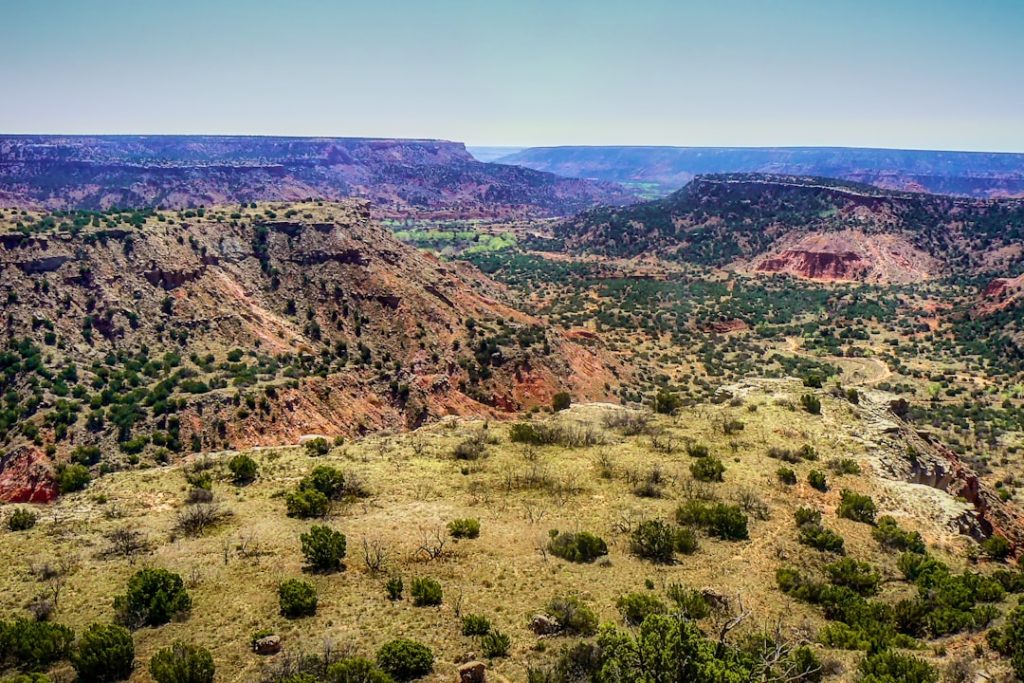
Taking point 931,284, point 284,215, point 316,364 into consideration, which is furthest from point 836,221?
point 316,364

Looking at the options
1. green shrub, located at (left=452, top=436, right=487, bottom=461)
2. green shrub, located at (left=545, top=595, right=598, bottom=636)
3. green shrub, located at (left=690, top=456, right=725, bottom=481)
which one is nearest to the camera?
green shrub, located at (left=545, top=595, right=598, bottom=636)

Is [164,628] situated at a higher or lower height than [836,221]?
lower

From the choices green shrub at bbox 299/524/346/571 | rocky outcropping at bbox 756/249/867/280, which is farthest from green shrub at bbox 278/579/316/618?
rocky outcropping at bbox 756/249/867/280

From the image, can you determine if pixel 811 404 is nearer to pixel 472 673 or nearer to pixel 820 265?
pixel 472 673

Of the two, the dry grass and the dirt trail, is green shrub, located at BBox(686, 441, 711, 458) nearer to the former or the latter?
the dry grass

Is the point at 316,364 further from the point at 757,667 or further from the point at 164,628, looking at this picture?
the point at 757,667

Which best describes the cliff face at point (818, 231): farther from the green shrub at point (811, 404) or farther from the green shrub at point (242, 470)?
the green shrub at point (242, 470)
